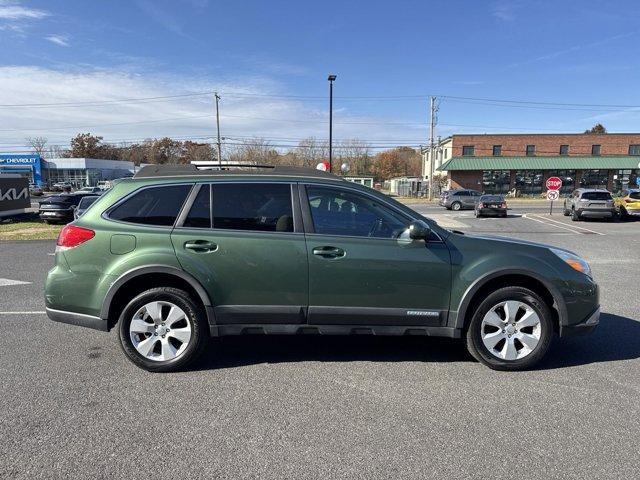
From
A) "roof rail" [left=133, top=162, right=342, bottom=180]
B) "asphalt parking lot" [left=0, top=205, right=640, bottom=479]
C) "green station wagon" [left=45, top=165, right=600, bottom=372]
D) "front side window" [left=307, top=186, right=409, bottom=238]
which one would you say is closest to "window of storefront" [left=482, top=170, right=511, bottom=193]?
"asphalt parking lot" [left=0, top=205, right=640, bottom=479]

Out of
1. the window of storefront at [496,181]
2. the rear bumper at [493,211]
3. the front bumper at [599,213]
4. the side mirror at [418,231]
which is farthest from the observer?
the window of storefront at [496,181]

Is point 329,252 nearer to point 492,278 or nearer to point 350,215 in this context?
point 350,215

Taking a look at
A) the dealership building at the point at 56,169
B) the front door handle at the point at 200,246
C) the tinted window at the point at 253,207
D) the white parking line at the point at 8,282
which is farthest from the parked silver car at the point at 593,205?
the dealership building at the point at 56,169

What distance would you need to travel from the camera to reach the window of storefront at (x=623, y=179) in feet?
159

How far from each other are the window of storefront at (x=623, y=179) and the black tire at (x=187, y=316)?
184ft

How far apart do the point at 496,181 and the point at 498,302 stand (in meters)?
49.5

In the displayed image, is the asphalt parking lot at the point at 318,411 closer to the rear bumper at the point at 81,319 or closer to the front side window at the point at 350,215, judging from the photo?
the rear bumper at the point at 81,319

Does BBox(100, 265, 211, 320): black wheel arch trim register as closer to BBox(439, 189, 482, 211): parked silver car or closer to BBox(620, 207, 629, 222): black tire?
BBox(620, 207, 629, 222): black tire

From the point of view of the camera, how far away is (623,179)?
161 feet

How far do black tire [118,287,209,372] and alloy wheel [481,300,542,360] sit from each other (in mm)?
2524

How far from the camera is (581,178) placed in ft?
161

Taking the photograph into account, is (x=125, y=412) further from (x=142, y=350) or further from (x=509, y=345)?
(x=509, y=345)

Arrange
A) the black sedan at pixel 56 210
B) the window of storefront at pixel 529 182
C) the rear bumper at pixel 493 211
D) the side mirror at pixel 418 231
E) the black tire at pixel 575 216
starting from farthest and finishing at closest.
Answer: the window of storefront at pixel 529 182, the rear bumper at pixel 493 211, the black tire at pixel 575 216, the black sedan at pixel 56 210, the side mirror at pixel 418 231

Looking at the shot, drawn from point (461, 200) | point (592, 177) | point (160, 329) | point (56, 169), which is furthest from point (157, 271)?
point (56, 169)
